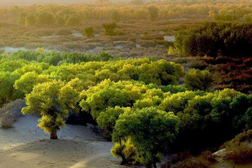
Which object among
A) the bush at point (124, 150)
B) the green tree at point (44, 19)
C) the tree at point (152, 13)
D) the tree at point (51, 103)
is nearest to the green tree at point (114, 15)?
the tree at point (152, 13)

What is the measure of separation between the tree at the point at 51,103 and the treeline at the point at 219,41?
3193cm

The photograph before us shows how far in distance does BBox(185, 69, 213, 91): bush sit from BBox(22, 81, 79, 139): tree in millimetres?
10888

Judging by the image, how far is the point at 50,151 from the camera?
15.1 m

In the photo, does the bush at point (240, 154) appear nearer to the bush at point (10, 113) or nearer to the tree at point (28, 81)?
the bush at point (10, 113)

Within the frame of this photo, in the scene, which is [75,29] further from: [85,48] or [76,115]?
[76,115]

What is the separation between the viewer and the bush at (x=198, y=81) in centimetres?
2473

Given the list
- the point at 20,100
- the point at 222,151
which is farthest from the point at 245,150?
the point at 20,100

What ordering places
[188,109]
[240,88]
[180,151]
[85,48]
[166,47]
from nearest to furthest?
[180,151] → [188,109] → [240,88] → [85,48] → [166,47]

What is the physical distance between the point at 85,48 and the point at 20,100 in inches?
1275

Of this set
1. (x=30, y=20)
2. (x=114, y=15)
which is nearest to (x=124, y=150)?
(x=30, y=20)

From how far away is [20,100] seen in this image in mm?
21766

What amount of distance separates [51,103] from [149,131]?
6434mm

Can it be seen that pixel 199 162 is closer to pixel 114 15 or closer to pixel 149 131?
pixel 149 131

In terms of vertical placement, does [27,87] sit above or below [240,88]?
above
